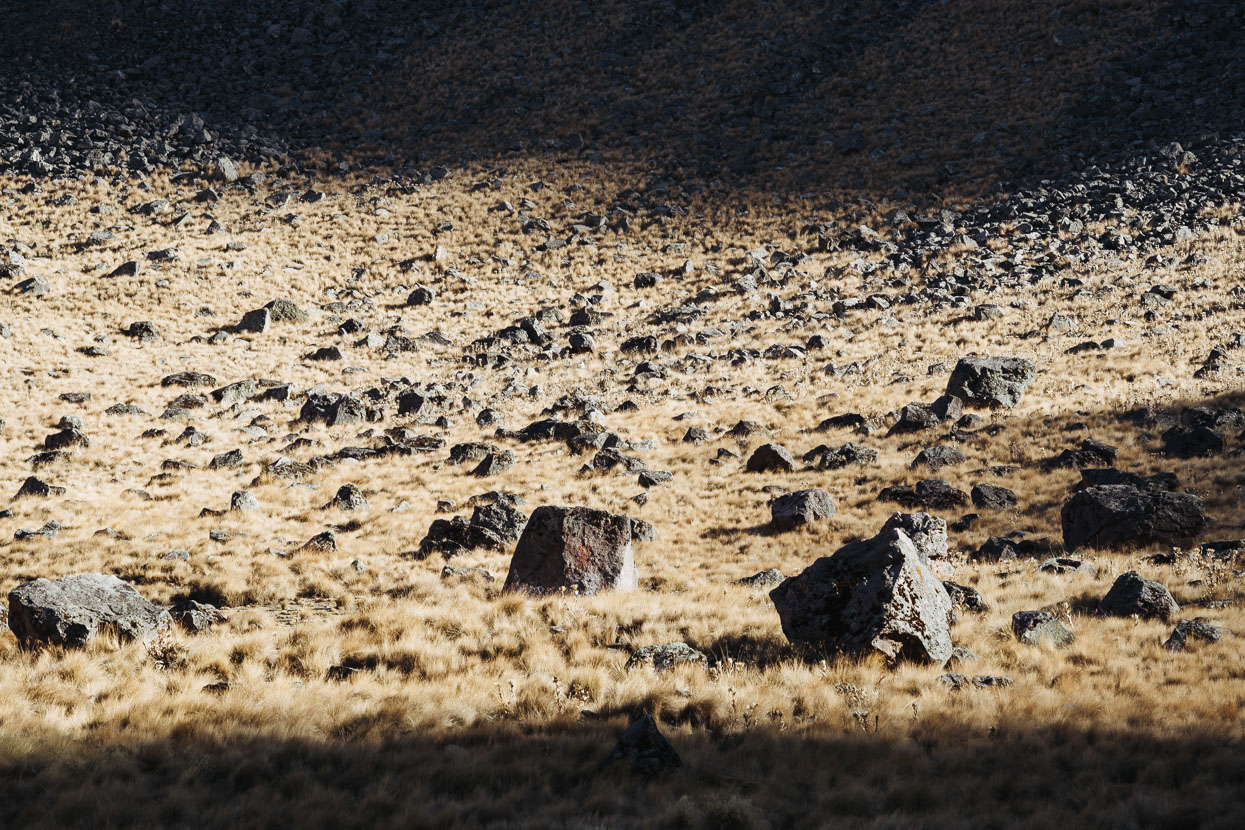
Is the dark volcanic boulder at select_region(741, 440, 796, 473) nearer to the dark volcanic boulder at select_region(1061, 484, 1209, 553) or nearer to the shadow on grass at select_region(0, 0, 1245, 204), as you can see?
the dark volcanic boulder at select_region(1061, 484, 1209, 553)

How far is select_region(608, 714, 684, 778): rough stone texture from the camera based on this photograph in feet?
22.9

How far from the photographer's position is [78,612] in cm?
978

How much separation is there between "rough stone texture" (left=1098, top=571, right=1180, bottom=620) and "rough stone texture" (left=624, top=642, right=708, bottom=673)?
5591 millimetres

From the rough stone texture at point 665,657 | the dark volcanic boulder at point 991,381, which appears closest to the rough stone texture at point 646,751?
the rough stone texture at point 665,657

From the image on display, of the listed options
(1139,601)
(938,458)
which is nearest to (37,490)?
(938,458)

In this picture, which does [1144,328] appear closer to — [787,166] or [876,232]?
[876,232]

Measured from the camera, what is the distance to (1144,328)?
29250 mm

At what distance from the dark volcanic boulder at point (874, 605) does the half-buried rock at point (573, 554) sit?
12.3 ft

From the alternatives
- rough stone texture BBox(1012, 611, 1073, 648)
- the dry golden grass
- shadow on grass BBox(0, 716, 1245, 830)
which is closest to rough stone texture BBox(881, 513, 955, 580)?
the dry golden grass

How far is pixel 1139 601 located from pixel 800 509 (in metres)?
7.84

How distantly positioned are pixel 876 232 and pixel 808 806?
140 feet

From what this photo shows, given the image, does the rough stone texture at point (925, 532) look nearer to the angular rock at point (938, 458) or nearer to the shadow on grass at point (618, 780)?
the angular rock at point (938, 458)

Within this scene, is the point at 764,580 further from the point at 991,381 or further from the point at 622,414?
the point at 991,381

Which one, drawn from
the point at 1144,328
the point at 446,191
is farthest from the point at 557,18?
the point at 1144,328
